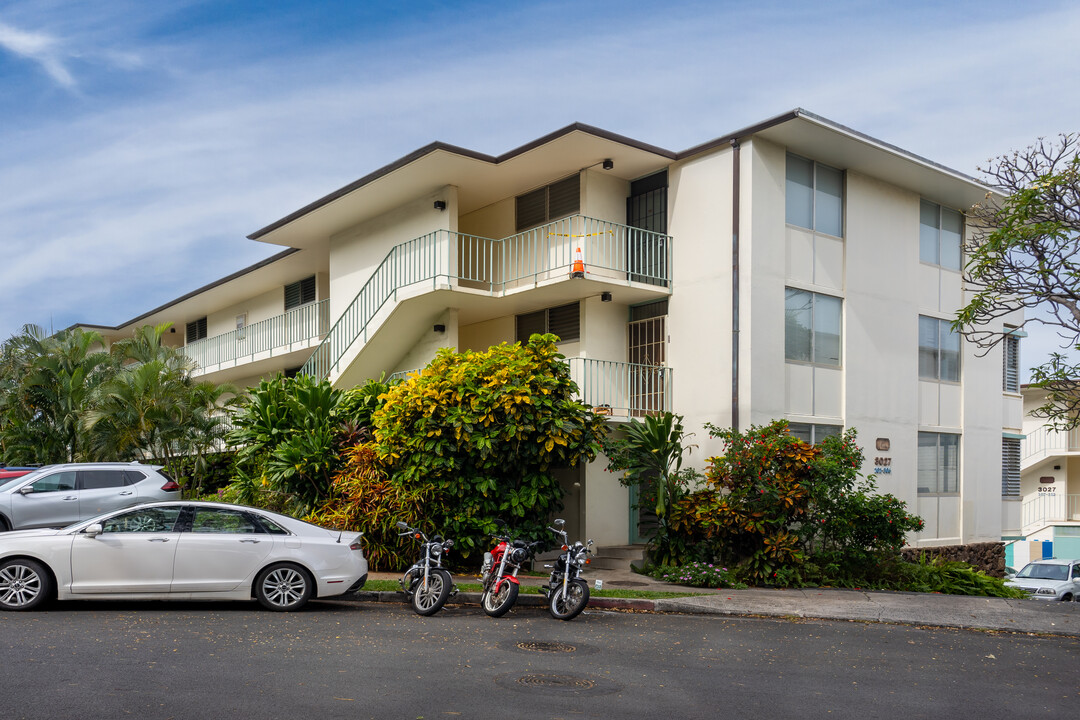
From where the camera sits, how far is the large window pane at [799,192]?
18.7 meters

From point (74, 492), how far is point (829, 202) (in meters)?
15.9

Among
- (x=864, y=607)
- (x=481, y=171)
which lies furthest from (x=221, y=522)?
(x=481, y=171)

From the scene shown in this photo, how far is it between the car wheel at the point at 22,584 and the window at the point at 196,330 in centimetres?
2717

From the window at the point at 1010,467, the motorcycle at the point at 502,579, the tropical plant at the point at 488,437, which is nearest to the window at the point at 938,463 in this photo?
the window at the point at 1010,467

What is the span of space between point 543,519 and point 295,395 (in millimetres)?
5974

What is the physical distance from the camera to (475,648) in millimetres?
9289

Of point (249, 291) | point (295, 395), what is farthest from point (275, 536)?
point (249, 291)

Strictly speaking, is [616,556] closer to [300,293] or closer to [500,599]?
[500,599]

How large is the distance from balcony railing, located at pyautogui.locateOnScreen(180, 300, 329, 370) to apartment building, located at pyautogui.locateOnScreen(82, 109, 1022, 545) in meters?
3.47

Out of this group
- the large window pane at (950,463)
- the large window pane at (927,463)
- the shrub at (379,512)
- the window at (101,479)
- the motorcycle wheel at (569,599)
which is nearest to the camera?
the motorcycle wheel at (569,599)

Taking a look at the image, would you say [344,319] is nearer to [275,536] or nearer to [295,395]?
[295,395]

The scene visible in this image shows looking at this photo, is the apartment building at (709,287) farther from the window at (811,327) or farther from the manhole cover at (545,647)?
the manhole cover at (545,647)

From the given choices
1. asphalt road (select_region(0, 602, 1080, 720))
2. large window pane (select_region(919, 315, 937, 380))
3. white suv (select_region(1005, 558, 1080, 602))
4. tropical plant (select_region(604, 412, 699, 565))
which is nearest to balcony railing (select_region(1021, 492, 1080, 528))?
white suv (select_region(1005, 558, 1080, 602))

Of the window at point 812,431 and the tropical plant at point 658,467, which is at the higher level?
the window at point 812,431
